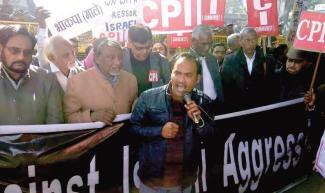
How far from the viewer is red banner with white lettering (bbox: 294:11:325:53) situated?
18.0 ft

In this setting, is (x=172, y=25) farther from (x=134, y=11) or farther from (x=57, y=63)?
(x=57, y=63)

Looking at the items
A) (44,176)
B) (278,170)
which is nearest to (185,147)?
(44,176)

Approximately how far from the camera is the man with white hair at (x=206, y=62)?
4.64 m

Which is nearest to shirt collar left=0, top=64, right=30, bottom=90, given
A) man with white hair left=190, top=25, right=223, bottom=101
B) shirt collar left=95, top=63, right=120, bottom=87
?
shirt collar left=95, top=63, right=120, bottom=87

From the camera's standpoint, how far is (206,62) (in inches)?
191

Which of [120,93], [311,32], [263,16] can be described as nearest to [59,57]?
[120,93]

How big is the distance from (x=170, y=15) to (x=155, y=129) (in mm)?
1346

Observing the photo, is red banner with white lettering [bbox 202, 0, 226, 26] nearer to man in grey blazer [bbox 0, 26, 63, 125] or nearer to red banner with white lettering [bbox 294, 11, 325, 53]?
red banner with white lettering [bbox 294, 11, 325, 53]

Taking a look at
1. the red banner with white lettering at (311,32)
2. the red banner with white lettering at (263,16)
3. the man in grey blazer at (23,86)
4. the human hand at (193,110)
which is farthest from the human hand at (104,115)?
the red banner with white lettering at (311,32)

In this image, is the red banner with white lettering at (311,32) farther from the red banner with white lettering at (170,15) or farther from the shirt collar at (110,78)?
the shirt collar at (110,78)

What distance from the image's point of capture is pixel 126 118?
4.11m

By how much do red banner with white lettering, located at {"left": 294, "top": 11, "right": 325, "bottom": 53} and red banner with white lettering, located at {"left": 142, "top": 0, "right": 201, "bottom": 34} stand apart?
171cm

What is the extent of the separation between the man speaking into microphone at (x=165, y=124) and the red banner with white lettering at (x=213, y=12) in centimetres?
113

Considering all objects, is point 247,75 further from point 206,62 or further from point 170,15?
point 170,15
